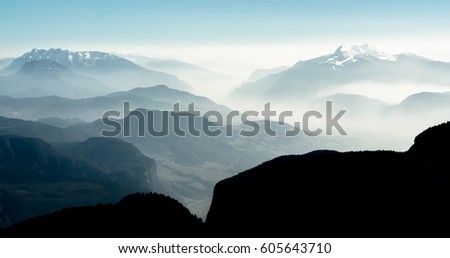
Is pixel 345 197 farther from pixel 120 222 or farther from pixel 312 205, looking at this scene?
pixel 120 222

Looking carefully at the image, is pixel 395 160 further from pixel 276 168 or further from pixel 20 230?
pixel 20 230

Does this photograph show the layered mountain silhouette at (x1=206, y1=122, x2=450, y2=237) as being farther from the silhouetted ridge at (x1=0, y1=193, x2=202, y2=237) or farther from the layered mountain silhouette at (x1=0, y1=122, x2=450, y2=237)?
the silhouetted ridge at (x1=0, y1=193, x2=202, y2=237)

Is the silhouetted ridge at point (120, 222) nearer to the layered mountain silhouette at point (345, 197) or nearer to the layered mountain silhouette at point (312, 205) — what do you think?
the layered mountain silhouette at point (312, 205)

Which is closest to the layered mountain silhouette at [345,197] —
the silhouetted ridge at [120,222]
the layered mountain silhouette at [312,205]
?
the layered mountain silhouette at [312,205]

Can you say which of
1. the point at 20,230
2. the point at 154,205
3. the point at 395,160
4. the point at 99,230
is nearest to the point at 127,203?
the point at 154,205

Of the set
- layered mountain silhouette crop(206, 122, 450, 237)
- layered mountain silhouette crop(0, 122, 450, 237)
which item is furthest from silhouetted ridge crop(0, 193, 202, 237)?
layered mountain silhouette crop(206, 122, 450, 237)
